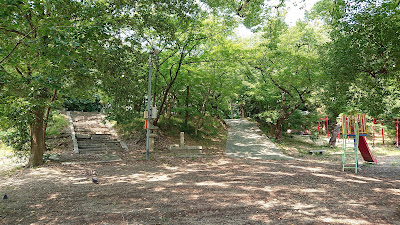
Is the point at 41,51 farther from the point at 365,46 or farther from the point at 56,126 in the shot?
the point at 56,126

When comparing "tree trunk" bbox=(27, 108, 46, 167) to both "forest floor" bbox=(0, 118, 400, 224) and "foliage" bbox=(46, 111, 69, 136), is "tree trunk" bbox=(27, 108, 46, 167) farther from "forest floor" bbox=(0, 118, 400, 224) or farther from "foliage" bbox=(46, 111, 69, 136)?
"foliage" bbox=(46, 111, 69, 136)

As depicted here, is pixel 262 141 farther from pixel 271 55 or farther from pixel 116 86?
pixel 116 86

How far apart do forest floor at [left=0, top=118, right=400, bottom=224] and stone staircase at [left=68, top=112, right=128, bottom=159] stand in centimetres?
293

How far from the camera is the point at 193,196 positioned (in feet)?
16.0

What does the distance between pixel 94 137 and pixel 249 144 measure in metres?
8.90

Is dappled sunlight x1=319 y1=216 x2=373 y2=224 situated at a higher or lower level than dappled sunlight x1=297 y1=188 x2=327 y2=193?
higher

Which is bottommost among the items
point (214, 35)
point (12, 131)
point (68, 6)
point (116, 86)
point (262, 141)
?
point (262, 141)

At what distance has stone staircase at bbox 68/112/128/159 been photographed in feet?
36.7

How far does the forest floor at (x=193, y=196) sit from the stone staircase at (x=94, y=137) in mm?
2932

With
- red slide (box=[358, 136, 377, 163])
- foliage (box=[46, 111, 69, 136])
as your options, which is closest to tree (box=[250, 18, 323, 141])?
red slide (box=[358, 136, 377, 163])

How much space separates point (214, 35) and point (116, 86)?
6.46m

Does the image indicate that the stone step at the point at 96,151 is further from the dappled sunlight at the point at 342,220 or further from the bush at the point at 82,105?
the dappled sunlight at the point at 342,220

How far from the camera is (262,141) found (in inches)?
639

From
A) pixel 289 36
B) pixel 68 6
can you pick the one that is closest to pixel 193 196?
pixel 68 6
